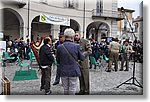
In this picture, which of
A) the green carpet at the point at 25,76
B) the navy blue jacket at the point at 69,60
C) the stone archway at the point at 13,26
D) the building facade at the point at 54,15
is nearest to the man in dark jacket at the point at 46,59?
the navy blue jacket at the point at 69,60

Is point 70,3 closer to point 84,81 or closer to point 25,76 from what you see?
point 25,76

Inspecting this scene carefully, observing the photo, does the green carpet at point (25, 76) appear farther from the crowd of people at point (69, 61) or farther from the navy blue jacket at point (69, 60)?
the navy blue jacket at point (69, 60)

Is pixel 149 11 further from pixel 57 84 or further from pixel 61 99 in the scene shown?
pixel 57 84

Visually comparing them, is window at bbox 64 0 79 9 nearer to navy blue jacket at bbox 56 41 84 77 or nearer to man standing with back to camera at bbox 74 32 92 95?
man standing with back to camera at bbox 74 32 92 95

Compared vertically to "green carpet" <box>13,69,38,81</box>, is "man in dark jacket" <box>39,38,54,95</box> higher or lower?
higher

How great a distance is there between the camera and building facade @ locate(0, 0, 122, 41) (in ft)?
29.3

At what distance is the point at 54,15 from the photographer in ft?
30.2

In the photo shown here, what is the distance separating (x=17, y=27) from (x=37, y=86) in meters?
8.89

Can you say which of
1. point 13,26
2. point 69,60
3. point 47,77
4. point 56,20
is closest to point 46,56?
point 47,77

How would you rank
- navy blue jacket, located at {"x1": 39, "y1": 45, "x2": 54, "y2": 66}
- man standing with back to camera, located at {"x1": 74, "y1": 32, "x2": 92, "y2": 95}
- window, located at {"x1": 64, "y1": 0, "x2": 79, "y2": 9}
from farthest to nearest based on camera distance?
1. window, located at {"x1": 64, "y1": 0, "x2": 79, "y2": 9}
2. navy blue jacket, located at {"x1": 39, "y1": 45, "x2": 54, "y2": 66}
3. man standing with back to camera, located at {"x1": 74, "y1": 32, "x2": 92, "y2": 95}

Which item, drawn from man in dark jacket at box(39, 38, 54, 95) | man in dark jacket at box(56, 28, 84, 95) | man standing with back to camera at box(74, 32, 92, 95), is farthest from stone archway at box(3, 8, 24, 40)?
man in dark jacket at box(56, 28, 84, 95)

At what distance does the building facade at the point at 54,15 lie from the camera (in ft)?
29.3

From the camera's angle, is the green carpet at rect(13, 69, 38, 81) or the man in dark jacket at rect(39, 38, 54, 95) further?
the green carpet at rect(13, 69, 38, 81)

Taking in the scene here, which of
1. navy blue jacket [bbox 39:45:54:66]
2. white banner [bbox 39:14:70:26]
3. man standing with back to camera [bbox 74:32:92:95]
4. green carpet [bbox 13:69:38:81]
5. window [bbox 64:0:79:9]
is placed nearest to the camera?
man standing with back to camera [bbox 74:32:92:95]
